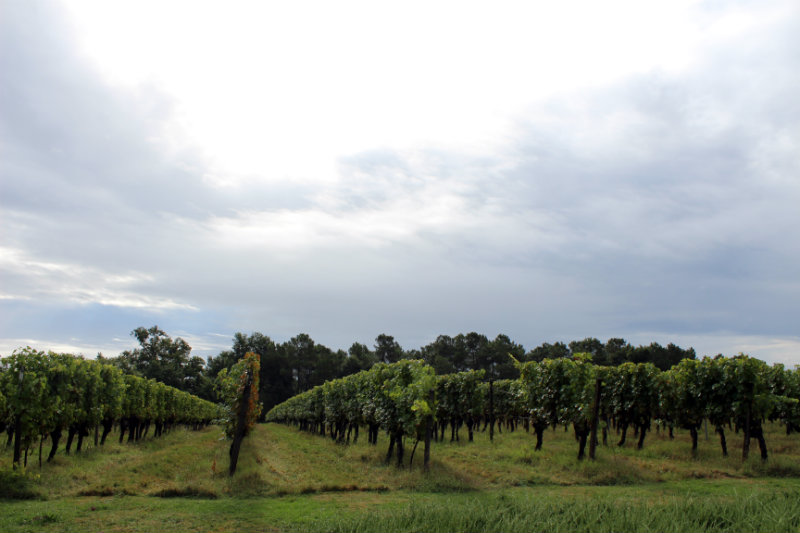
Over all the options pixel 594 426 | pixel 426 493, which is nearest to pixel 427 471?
pixel 426 493

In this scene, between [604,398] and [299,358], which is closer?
[604,398]

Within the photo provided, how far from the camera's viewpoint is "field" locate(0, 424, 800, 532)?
723 cm

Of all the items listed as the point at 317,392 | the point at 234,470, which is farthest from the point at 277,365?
the point at 234,470

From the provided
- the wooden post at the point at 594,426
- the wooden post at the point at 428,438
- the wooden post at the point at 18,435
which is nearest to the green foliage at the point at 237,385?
the wooden post at the point at 18,435

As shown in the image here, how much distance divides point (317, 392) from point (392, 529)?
31.1m

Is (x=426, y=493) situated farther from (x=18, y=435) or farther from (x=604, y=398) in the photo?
(x=604, y=398)

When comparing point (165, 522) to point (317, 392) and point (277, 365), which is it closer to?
point (317, 392)

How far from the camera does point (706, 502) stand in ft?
25.6

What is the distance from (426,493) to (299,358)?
4390 inches

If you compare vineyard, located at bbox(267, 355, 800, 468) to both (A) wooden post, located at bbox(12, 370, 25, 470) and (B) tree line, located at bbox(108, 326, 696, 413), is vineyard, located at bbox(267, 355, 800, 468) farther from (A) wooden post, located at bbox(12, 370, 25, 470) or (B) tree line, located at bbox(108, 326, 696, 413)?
(B) tree line, located at bbox(108, 326, 696, 413)

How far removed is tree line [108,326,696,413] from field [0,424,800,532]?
3102 inches

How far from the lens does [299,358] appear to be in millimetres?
117875

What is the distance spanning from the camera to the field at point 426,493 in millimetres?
7234

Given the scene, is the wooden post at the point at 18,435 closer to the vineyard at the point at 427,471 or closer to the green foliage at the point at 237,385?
the vineyard at the point at 427,471
